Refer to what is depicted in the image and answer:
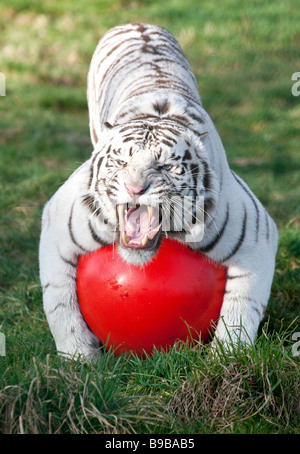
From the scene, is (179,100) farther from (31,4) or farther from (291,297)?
(31,4)

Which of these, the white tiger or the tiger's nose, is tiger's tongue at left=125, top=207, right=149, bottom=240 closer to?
the white tiger

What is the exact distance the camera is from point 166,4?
30.9 ft

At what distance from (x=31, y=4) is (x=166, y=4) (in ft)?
5.62

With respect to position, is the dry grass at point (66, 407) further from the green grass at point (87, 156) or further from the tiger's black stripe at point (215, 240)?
the tiger's black stripe at point (215, 240)

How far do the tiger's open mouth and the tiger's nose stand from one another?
0.26 feet

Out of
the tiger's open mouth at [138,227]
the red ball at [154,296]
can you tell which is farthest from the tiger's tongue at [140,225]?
the red ball at [154,296]

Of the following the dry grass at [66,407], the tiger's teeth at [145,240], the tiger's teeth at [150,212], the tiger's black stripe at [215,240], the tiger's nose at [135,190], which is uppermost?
the tiger's nose at [135,190]

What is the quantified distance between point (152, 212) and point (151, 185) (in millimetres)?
115

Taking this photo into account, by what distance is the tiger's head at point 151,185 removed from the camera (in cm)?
262

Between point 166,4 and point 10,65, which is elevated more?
point 166,4

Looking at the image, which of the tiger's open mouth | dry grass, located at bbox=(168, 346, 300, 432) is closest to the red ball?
the tiger's open mouth

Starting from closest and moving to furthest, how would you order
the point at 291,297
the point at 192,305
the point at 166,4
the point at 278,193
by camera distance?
the point at 192,305 → the point at 291,297 → the point at 278,193 → the point at 166,4

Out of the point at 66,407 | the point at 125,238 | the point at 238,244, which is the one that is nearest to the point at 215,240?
the point at 238,244
